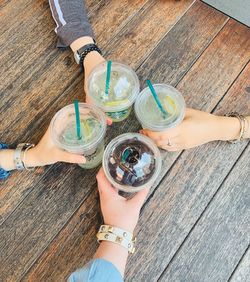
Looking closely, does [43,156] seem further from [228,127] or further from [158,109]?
[228,127]

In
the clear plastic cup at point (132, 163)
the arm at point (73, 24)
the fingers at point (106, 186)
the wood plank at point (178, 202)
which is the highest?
the arm at point (73, 24)

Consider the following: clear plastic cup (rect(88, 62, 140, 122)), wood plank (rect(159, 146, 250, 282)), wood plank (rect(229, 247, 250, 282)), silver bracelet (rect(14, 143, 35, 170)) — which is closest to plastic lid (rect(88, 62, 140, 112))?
clear plastic cup (rect(88, 62, 140, 122))

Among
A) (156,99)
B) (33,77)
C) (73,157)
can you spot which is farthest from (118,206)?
(33,77)

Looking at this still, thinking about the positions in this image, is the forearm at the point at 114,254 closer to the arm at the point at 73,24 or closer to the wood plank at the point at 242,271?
the wood plank at the point at 242,271

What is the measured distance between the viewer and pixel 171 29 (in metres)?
1.22

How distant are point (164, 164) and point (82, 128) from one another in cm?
27

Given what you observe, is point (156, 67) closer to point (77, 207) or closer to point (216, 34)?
point (216, 34)

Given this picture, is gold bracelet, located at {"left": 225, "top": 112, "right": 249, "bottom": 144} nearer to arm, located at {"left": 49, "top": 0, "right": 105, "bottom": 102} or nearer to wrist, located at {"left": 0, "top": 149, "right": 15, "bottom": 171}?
arm, located at {"left": 49, "top": 0, "right": 105, "bottom": 102}

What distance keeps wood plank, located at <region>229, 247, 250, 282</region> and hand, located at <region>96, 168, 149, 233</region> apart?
289 millimetres

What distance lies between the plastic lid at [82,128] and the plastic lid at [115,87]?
3 centimetres

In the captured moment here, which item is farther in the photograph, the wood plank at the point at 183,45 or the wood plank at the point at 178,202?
the wood plank at the point at 183,45

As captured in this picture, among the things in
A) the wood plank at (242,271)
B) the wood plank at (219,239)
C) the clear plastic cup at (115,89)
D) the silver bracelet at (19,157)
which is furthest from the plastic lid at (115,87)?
the wood plank at (242,271)

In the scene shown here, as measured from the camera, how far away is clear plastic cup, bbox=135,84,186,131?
906 millimetres

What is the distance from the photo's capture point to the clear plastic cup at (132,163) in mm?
863
